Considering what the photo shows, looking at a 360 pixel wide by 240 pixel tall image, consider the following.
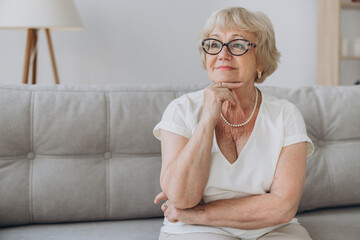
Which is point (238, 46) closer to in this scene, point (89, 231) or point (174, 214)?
point (174, 214)

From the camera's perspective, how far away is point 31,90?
1.73 m

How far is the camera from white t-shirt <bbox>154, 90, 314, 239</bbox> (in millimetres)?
1433

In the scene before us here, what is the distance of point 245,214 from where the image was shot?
1392 millimetres

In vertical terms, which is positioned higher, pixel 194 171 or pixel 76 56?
pixel 76 56

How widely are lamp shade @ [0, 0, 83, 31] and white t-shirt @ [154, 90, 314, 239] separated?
121 cm

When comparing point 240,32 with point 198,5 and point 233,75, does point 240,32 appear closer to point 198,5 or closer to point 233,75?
point 233,75

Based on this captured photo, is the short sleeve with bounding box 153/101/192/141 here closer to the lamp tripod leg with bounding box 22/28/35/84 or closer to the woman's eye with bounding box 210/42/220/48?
the woman's eye with bounding box 210/42/220/48

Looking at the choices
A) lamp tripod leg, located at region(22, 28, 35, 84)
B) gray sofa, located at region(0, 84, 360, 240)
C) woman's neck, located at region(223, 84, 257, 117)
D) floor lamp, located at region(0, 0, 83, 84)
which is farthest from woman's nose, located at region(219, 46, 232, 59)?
lamp tripod leg, located at region(22, 28, 35, 84)

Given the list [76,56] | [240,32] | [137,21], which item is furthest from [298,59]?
[240,32]

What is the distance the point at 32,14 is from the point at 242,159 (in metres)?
1.48

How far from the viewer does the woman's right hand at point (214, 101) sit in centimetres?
140

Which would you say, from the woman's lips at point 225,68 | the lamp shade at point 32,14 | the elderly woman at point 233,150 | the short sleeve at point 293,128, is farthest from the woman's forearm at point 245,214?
the lamp shade at point 32,14

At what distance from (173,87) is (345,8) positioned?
250 centimetres

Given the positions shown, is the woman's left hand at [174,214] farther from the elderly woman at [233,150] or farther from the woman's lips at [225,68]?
the woman's lips at [225,68]
